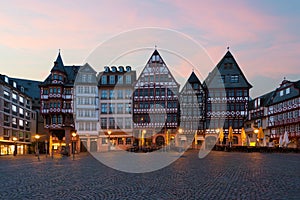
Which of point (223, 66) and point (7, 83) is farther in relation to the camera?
point (223, 66)

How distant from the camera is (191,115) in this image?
229ft

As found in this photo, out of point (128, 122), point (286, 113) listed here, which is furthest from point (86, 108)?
point (286, 113)

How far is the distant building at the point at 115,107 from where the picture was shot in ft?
226

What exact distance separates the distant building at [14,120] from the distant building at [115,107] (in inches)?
562

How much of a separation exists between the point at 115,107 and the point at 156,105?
7511 mm

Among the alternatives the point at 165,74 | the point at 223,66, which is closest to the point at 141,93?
the point at 165,74

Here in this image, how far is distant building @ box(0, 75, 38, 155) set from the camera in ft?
201

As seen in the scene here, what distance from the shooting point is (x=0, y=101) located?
196 ft

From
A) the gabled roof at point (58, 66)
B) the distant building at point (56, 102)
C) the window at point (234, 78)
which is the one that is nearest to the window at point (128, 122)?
the distant building at point (56, 102)

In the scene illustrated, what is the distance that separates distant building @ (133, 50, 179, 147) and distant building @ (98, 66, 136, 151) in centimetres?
187

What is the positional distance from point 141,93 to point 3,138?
78.4ft

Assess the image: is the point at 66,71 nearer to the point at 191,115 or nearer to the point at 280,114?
the point at 191,115

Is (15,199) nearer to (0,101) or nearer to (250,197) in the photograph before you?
(250,197)

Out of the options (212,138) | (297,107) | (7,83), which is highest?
(7,83)
